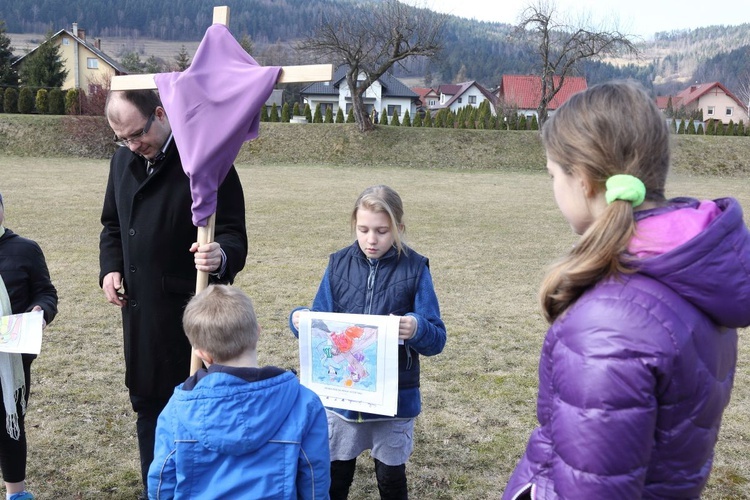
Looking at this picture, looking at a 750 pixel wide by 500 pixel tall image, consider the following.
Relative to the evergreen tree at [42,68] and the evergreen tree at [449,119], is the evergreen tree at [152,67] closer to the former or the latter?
the evergreen tree at [42,68]

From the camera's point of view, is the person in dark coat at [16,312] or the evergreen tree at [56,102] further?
the evergreen tree at [56,102]

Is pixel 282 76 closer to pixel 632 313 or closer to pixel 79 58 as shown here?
pixel 632 313

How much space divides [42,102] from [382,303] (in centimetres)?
3660

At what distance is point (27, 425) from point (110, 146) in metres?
27.6

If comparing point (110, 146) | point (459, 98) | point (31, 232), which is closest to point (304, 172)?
point (110, 146)

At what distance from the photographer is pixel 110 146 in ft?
97.3

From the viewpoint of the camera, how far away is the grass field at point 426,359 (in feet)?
12.6

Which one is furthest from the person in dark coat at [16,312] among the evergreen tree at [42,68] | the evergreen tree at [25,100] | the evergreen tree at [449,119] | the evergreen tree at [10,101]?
the evergreen tree at [42,68]

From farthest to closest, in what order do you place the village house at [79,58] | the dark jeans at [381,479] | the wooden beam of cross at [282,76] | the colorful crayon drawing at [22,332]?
1. the village house at [79,58]
2. the dark jeans at [381,479]
3. the colorful crayon drawing at [22,332]
4. the wooden beam of cross at [282,76]

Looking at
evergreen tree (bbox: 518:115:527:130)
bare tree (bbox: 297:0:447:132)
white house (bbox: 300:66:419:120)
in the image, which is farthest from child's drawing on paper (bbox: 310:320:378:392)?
white house (bbox: 300:66:419:120)

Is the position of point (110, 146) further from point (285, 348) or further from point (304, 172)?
point (285, 348)

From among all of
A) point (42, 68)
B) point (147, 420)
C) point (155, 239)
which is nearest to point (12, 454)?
point (147, 420)

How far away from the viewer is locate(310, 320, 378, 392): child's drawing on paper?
2.86 meters

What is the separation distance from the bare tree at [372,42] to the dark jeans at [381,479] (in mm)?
29064
